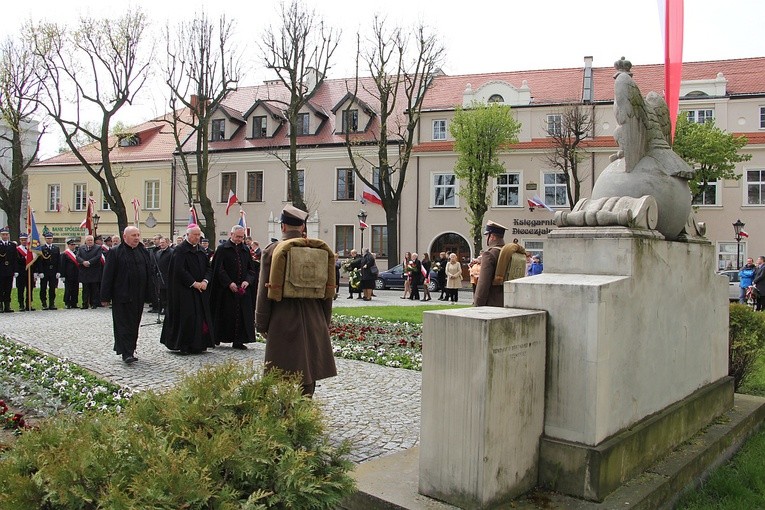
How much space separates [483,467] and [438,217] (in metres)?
36.7

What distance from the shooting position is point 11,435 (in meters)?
5.54

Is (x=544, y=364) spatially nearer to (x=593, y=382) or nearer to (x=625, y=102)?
(x=593, y=382)

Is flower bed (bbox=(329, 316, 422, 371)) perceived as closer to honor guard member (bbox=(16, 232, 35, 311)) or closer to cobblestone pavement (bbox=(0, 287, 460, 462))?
cobblestone pavement (bbox=(0, 287, 460, 462))

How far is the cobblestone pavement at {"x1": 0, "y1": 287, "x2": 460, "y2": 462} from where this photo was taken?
18.5 feet

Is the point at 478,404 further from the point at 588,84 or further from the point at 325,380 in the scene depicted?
the point at 588,84

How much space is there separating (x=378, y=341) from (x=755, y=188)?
31.2m

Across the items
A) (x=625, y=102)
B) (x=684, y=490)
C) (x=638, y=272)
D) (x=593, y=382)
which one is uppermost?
(x=625, y=102)

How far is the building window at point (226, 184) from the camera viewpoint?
44466mm

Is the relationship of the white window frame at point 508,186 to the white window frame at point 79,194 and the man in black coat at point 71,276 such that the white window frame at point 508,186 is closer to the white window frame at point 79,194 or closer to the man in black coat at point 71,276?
the man in black coat at point 71,276

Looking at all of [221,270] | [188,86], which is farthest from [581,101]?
[221,270]

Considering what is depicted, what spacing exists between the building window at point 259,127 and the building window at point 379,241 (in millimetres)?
10725

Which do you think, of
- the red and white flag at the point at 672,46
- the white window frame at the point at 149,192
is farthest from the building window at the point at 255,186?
the red and white flag at the point at 672,46

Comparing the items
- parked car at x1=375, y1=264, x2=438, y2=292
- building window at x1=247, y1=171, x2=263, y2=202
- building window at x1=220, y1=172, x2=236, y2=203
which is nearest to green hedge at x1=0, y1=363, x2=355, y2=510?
parked car at x1=375, y1=264, x2=438, y2=292

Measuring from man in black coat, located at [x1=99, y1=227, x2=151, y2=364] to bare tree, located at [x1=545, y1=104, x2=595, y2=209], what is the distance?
2863 centimetres
